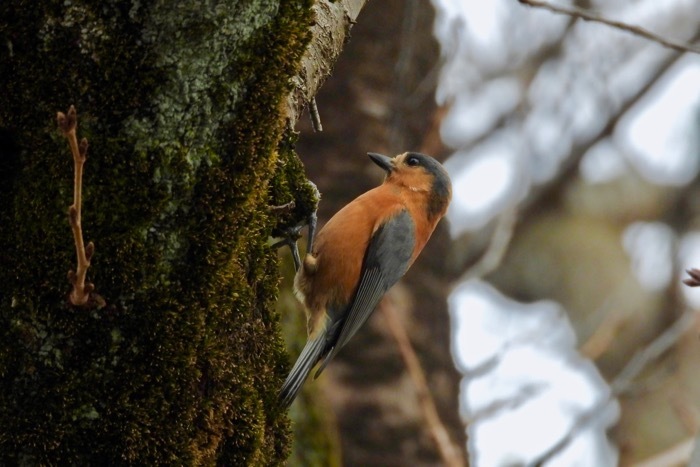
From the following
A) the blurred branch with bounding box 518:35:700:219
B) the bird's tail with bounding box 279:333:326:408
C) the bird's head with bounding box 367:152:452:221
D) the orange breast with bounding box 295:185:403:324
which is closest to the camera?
the bird's tail with bounding box 279:333:326:408

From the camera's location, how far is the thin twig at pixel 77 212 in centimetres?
181

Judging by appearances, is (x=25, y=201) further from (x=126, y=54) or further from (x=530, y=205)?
(x=530, y=205)

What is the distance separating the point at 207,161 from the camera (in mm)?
2293

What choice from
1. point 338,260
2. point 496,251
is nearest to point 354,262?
point 338,260

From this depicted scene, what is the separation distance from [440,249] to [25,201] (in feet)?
17.5

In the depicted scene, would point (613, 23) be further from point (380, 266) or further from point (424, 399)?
point (424, 399)

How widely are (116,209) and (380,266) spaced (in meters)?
2.32

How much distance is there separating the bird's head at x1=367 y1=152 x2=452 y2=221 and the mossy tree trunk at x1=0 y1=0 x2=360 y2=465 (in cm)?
265

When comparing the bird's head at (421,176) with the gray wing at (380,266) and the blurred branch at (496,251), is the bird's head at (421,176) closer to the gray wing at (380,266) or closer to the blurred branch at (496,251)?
the gray wing at (380,266)

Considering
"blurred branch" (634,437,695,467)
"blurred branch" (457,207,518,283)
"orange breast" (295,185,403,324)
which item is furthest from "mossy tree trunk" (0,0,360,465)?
"blurred branch" (457,207,518,283)

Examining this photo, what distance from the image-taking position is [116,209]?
2223 millimetres

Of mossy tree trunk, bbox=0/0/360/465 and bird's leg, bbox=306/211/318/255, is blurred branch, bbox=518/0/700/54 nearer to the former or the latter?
bird's leg, bbox=306/211/318/255

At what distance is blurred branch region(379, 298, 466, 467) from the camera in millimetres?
5867

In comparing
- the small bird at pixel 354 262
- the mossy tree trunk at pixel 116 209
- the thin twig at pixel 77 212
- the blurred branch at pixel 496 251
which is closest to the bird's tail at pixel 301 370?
the small bird at pixel 354 262
